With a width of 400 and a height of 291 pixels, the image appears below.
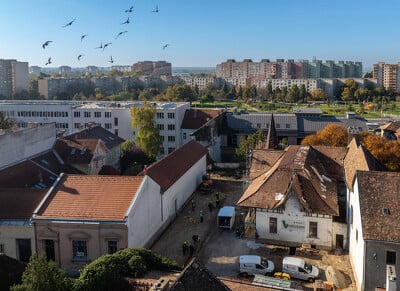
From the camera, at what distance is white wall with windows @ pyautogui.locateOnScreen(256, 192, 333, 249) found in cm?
2897

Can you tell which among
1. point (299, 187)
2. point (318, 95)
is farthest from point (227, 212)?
point (318, 95)

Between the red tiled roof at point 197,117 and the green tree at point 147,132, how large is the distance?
7.96 meters

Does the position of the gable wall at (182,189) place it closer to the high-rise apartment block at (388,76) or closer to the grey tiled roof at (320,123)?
the grey tiled roof at (320,123)

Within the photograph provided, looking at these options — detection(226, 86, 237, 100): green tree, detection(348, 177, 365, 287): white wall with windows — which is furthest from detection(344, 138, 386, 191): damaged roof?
detection(226, 86, 237, 100): green tree

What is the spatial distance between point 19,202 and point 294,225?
1662cm

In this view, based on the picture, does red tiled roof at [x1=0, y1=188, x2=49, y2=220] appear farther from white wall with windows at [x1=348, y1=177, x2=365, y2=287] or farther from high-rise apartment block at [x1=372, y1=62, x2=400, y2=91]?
high-rise apartment block at [x1=372, y1=62, x2=400, y2=91]

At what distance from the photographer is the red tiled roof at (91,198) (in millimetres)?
25750

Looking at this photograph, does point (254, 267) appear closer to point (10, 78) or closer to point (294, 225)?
point (294, 225)

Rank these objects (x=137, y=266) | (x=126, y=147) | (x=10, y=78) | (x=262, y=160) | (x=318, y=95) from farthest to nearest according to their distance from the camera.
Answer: (x=318, y=95) < (x=10, y=78) < (x=126, y=147) < (x=262, y=160) < (x=137, y=266)

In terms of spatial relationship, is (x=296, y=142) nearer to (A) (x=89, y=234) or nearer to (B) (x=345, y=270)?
(B) (x=345, y=270)

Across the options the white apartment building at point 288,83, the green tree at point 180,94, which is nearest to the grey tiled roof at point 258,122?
the green tree at point 180,94

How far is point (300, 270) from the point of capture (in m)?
25.0

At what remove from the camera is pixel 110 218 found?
83.2ft

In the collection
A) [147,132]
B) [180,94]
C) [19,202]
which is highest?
[180,94]
